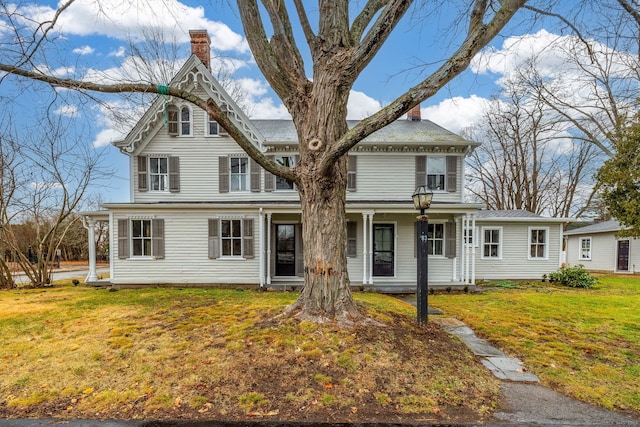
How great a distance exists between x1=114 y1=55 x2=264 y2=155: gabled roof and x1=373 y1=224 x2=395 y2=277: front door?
5.58m

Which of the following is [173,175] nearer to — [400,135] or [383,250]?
[383,250]

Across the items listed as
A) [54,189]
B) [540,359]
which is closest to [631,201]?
[540,359]

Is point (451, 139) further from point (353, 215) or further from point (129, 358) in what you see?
point (129, 358)

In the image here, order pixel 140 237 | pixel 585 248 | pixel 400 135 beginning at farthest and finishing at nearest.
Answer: pixel 585 248, pixel 400 135, pixel 140 237

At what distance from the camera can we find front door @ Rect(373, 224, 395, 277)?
11.3 m

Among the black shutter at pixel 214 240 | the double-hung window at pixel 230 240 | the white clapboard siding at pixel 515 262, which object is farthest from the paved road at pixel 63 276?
the white clapboard siding at pixel 515 262

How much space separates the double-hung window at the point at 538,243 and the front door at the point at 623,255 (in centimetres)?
1070

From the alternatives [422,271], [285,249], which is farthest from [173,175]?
[422,271]

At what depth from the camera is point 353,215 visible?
35.9 ft

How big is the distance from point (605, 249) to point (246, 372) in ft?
83.4

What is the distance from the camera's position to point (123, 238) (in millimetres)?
10500

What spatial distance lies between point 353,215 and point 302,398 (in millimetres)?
8191

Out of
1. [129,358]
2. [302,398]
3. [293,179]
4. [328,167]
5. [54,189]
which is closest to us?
[302,398]

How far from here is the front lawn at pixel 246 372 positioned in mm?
2953
